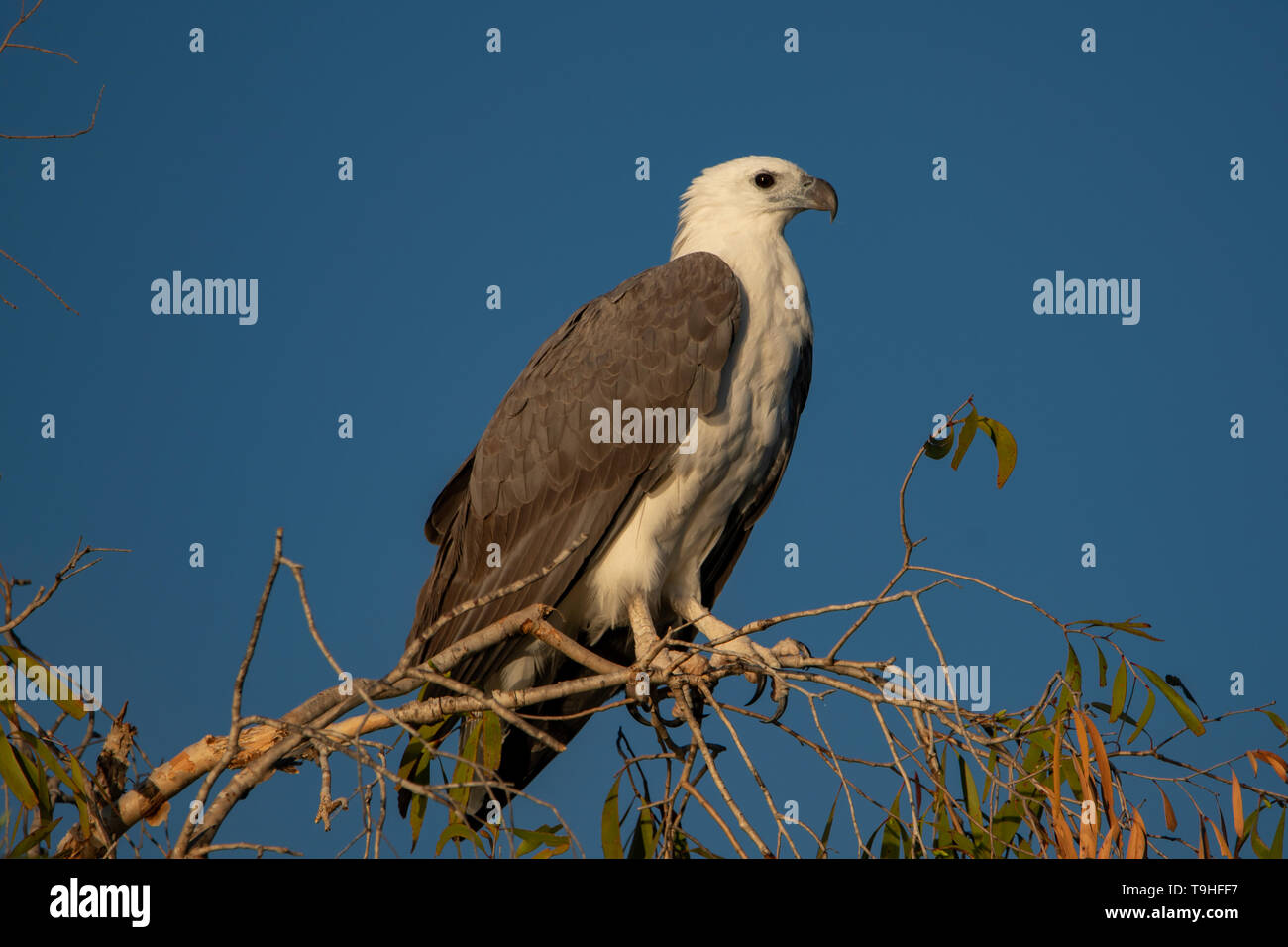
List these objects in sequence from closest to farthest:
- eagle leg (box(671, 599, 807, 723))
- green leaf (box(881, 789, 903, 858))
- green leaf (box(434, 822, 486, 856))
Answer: green leaf (box(434, 822, 486, 856)) < green leaf (box(881, 789, 903, 858)) < eagle leg (box(671, 599, 807, 723))

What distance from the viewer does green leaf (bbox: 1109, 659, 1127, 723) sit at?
3812 mm

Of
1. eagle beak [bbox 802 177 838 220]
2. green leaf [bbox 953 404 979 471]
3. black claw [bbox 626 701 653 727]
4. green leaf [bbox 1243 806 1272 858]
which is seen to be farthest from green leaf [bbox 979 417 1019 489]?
eagle beak [bbox 802 177 838 220]

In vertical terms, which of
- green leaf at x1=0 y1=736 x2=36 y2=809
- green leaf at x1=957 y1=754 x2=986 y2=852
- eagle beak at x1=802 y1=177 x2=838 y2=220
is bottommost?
green leaf at x1=957 y1=754 x2=986 y2=852

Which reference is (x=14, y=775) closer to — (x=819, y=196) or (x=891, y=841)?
(x=891, y=841)

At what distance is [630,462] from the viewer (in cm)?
546

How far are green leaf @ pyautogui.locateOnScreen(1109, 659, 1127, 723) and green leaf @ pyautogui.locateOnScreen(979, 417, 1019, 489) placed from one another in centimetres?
76

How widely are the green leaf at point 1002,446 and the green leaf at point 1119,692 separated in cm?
76

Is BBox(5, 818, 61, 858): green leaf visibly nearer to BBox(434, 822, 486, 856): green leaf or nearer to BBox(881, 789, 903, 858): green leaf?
BBox(434, 822, 486, 856): green leaf

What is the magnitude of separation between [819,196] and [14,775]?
4.77 metres

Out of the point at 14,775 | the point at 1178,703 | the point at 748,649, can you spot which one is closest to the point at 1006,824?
the point at 1178,703
